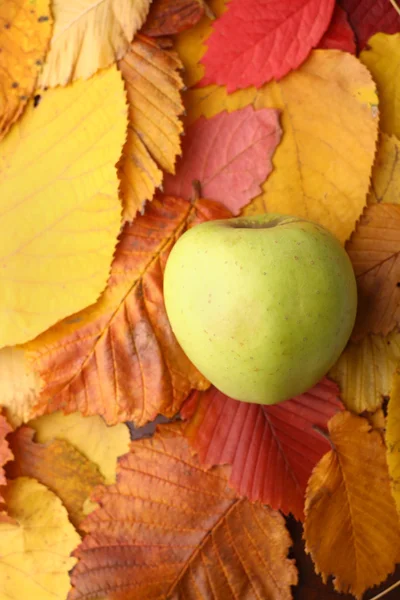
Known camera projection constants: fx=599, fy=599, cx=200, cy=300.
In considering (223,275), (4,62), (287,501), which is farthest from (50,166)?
(287,501)

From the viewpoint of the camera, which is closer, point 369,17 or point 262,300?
point 262,300

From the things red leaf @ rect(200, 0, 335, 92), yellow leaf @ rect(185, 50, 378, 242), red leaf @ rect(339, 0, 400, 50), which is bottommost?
yellow leaf @ rect(185, 50, 378, 242)

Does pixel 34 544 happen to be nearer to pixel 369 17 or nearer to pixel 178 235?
pixel 178 235

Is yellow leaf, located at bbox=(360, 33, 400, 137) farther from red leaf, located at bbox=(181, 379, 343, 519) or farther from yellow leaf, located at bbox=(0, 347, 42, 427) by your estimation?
yellow leaf, located at bbox=(0, 347, 42, 427)

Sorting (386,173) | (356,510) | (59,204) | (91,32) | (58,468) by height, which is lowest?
(356,510)

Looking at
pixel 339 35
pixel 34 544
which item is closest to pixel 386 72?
pixel 339 35

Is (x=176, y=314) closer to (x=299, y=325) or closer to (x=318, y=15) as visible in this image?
(x=299, y=325)

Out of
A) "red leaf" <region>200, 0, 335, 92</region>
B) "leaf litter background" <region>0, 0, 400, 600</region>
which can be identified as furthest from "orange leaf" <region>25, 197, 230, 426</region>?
"red leaf" <region>200, 0, 335, 92</region>

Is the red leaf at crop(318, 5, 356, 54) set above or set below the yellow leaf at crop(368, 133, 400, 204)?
above
